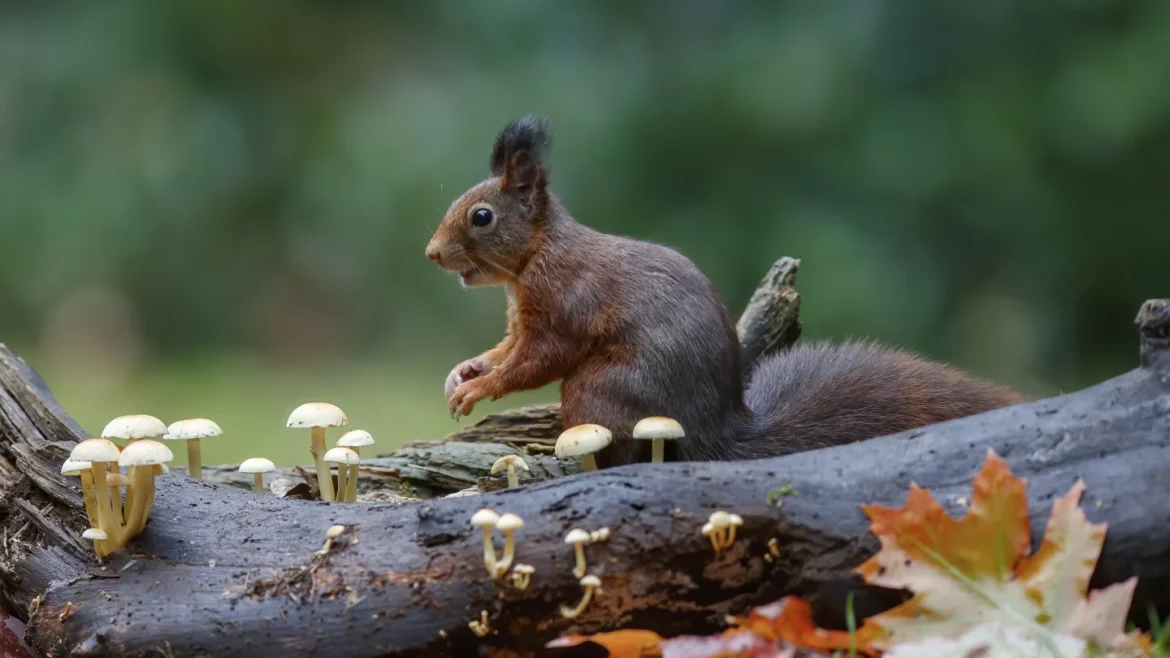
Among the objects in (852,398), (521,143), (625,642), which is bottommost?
(625,642)

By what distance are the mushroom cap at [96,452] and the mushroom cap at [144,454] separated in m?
0.02

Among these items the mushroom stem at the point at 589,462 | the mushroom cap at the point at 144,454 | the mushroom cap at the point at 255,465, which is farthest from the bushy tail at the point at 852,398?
the mushroom cap at the point at 144,454

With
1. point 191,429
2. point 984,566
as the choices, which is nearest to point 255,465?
point 191,429

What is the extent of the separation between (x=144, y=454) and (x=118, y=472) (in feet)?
0.85

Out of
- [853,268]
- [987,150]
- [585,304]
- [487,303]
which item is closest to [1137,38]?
[987,150]

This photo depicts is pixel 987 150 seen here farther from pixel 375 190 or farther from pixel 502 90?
pixel 375 190

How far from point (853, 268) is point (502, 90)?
1830mm

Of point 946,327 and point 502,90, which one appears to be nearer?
point 946,327

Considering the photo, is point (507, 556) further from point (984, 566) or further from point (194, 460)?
point (194, 460)

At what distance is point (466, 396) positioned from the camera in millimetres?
1981

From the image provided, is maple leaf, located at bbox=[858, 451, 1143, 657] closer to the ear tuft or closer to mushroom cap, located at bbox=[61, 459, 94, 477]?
the ear tuft

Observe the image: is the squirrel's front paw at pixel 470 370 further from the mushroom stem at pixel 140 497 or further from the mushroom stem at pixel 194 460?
the mushroom stem at pixel 140 497

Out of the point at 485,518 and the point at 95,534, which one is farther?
the point at 95,534

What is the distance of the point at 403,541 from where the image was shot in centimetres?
153
